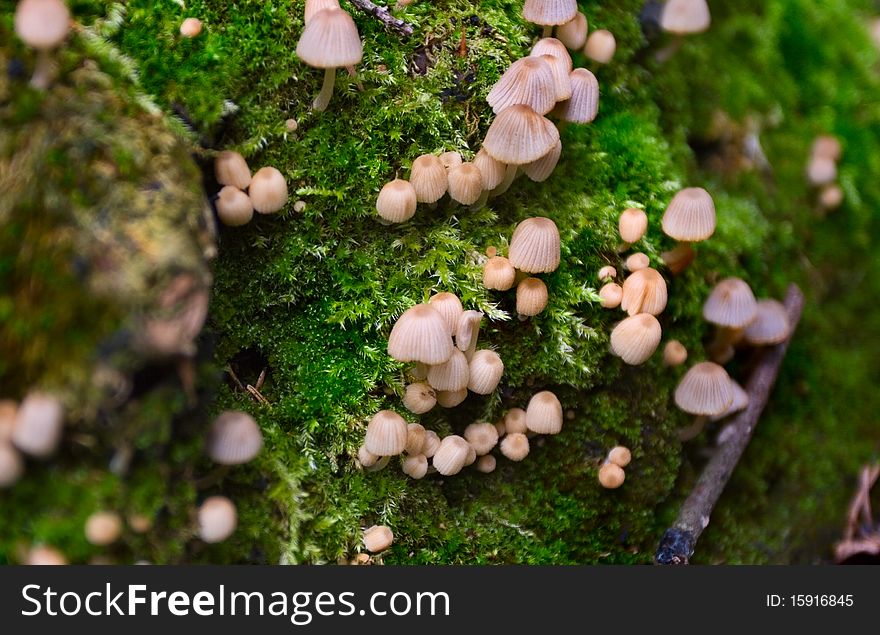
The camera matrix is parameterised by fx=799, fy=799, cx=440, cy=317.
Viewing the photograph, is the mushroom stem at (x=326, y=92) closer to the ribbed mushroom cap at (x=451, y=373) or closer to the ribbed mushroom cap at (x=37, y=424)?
the ribbed mushroom cap at (x=451, y=373)

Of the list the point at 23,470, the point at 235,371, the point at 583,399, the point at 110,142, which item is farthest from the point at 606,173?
the point at 23,470

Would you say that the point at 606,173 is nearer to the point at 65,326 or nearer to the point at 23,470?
the point at 65,326

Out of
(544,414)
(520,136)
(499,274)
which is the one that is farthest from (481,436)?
(520,136)

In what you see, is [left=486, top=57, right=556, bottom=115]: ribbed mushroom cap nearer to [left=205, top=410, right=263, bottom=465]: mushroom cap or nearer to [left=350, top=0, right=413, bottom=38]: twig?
[left=350, top=0, right=413, bottom=38]: twig

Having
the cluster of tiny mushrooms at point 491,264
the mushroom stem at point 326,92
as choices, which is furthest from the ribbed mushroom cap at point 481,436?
the mushroom stem at point 326,92

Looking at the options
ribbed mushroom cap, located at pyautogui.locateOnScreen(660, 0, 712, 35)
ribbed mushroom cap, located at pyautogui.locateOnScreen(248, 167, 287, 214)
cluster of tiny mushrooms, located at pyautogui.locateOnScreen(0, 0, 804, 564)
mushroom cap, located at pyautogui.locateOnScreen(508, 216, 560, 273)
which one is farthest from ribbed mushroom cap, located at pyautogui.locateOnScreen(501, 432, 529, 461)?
ribbed mushroom cap, located at pyautogui.locateOnScreen(660, 0, 712, 35)
